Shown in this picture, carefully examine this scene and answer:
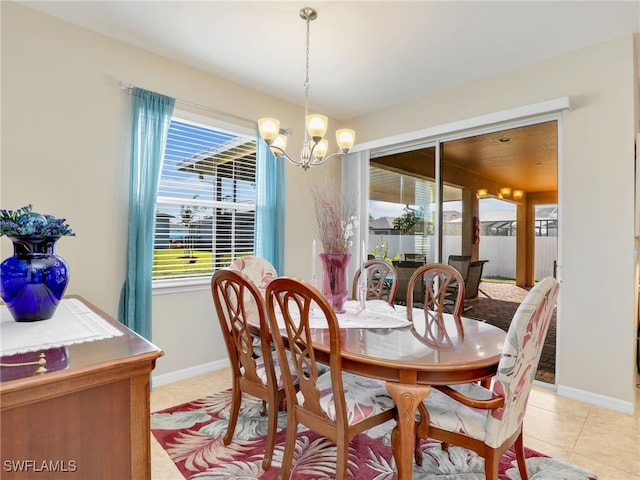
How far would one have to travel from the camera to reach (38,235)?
4.31ft

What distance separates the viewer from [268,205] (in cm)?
358

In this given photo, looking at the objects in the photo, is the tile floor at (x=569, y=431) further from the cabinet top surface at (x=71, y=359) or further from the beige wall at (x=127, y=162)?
the cabinet top surface at (x=71, y=359)

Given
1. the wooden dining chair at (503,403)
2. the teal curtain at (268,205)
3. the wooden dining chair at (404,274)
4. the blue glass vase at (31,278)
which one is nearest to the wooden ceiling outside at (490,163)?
the wooden dining chair at (404,274)

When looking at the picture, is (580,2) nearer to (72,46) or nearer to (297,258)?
(297,258)

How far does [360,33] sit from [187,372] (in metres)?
3.12

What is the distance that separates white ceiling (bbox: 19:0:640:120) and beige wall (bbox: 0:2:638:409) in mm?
176

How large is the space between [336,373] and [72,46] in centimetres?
288

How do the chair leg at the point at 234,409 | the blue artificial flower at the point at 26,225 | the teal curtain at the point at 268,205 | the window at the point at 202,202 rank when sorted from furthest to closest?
the teal curtain at the point at 268,205
the window at the point at 202,202
the chair leg at the point at 234,409
the blue artificial flower at the point at 26,225

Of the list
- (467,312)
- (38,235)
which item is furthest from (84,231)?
(467,312)

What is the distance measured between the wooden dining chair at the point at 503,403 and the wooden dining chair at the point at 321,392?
245mm

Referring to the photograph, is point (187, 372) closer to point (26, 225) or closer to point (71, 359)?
point (26, 225)

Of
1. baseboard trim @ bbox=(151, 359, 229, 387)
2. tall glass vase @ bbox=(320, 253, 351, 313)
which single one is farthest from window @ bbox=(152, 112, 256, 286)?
tall glass vase @ bbox=(320, 253, 351, 313)

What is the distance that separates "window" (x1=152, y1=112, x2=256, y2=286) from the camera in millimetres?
3084

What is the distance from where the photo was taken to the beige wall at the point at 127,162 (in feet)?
7.77
